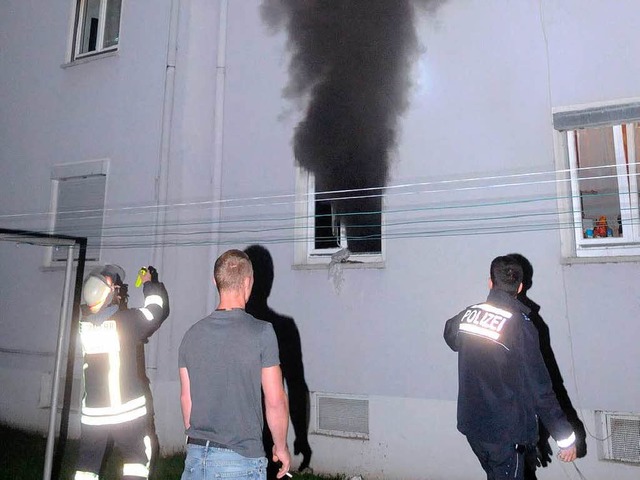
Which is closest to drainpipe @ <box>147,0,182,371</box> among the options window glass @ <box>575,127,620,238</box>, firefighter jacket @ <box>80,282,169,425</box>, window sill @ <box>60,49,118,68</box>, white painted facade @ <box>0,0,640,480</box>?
white painted facade @ <box>0,0,640,480</box>

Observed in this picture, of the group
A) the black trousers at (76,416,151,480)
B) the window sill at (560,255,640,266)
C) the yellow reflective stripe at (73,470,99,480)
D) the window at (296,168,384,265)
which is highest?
the window at (296,168,384,265)

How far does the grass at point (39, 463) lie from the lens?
546cm

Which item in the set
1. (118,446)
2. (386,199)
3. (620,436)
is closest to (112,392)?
(118,446)

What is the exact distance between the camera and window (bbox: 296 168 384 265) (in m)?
5.98

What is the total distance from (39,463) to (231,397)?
4451 millimetres

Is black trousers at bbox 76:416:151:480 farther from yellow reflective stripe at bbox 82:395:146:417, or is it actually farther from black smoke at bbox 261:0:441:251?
black smoke at bbox 261:0:441:251

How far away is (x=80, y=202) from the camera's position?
750 centimetres

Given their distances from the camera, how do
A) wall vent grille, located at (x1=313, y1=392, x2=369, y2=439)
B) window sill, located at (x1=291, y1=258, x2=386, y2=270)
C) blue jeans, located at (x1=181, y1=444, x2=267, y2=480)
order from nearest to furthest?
blue jeans, located at (x1=181, y1=444, x2=267, y2=480) < wall vent grille, located at (x1=313, y1=392, x2=369, y2=439) < window sill, located at (x1=291, y1=258, x2=386, y2=270)

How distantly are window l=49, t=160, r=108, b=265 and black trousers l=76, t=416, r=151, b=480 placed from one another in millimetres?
3438

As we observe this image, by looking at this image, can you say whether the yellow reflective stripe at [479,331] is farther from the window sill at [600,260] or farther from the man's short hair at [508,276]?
the window sill at [600,260]

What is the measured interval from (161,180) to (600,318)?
5.21m

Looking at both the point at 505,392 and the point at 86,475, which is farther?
the point at 86,475

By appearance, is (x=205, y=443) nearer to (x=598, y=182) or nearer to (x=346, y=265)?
(x=346, y=265)

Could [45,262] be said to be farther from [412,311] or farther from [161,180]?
[412,311]
